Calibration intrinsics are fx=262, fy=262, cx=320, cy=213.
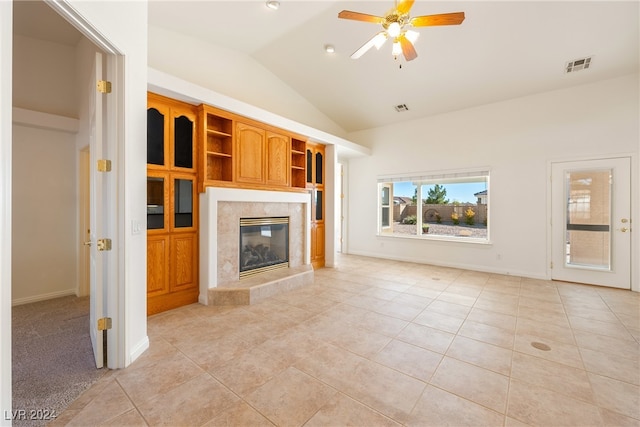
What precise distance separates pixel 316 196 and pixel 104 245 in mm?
3998

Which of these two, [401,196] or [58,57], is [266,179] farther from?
[401,196]

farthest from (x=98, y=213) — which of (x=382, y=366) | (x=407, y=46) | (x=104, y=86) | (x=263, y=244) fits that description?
(x=407, y=46)

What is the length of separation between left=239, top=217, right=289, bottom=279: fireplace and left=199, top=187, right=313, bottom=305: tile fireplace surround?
11 cm

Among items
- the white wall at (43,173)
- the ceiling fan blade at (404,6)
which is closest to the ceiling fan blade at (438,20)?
the ceiling fan blade at (404,6)

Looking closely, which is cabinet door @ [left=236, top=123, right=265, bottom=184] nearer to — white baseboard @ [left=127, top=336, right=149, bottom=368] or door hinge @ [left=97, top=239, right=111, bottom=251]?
door hinge @ [left=97, top=239, right=111, bottom=251]

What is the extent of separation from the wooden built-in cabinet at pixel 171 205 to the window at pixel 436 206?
4631 millimetres

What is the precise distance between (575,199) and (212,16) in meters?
6.53

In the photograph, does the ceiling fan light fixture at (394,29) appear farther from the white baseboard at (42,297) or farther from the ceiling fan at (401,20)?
the white baseboard at (42,297)

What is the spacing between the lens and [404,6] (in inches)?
99.7

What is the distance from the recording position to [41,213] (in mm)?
3580

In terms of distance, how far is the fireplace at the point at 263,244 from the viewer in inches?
159

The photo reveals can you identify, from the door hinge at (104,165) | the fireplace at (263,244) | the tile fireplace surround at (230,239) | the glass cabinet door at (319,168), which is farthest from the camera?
the glass cabinet door at (319,168)

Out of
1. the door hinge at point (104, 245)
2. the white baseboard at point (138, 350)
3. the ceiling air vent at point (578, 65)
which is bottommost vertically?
the white baseboard at point (138, 350)

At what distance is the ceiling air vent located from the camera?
12.9 feet
